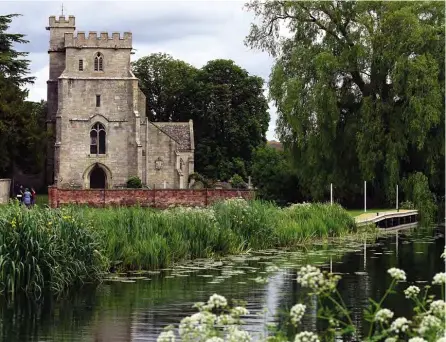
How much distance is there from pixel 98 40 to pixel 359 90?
84.6ft

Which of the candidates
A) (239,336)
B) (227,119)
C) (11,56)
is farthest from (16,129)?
Result: (239,336)

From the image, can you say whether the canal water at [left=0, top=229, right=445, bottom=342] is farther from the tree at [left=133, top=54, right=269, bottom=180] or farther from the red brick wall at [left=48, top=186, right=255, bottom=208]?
the tree at [left=133, top=54, right=269, bottom=180]

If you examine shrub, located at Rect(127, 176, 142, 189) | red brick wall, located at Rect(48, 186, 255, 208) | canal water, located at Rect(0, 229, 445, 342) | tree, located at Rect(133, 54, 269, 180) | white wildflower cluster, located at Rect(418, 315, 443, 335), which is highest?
tree, located at Rect(133, 54, 269, 180)

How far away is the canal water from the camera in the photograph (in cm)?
1395

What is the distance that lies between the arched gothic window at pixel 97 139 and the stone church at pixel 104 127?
0.06m

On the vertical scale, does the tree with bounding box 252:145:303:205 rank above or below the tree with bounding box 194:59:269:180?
below

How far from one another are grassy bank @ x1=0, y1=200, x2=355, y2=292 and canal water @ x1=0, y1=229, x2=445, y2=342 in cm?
54

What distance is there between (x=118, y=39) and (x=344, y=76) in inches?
997

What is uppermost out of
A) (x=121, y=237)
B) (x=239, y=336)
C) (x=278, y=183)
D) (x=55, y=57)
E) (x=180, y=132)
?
(x=55, y=57)

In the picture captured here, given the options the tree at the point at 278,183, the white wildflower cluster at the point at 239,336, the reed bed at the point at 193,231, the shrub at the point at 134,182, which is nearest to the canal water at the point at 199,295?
the reed bed at the point at 193,231

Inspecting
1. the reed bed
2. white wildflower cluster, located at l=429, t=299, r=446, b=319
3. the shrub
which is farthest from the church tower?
white wildflower cluster, located at l=429, t=299, r=446, b=319

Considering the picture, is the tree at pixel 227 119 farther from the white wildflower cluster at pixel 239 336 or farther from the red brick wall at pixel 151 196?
the white wildflower cluster at pixel 239 336

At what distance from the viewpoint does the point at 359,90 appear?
43.9m

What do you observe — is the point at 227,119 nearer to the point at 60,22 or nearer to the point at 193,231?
the point at 60,22
